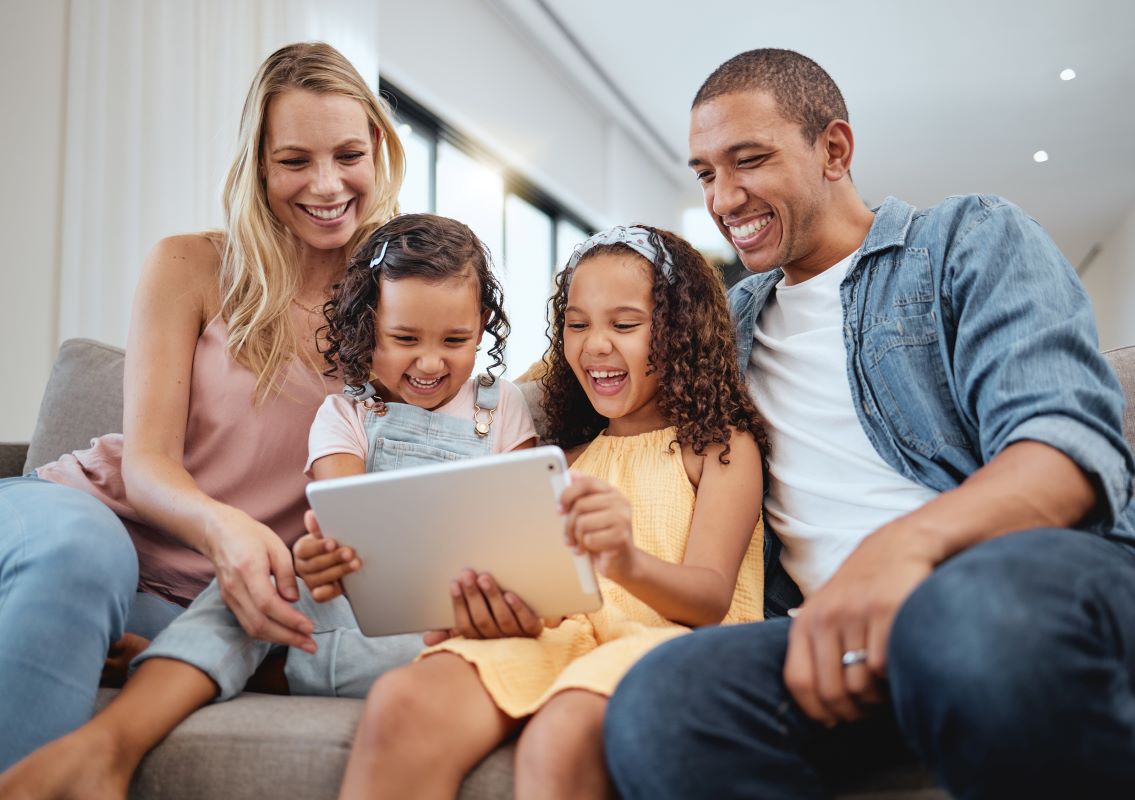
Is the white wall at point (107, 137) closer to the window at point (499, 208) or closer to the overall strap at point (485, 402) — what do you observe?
the window at point (499, 208)

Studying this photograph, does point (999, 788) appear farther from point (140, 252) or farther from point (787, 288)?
point (140, 252)

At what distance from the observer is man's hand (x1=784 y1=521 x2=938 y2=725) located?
0.76 metres

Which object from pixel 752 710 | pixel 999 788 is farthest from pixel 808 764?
pixel 999 788

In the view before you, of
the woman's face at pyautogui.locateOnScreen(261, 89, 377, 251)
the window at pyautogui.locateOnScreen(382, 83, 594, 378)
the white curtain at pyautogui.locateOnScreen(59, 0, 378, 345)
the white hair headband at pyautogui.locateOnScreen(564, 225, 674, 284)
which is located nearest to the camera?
the white hair headband at pyautogui.locateOnScreen(564, 225, 674, 284)

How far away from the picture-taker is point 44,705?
3.09 feet

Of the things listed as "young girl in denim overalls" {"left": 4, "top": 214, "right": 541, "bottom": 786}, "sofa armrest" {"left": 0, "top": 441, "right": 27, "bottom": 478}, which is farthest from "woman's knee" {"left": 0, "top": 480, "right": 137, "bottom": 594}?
"sofa armrest" {"left": 0, "top": 441, "right": 27, "bottom": 478}

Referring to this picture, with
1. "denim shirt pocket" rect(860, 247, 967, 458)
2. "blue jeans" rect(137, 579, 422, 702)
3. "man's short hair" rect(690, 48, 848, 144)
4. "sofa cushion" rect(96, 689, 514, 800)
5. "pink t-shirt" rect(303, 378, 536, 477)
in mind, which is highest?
"man's short hair" rect(690, 48, 848, 144)

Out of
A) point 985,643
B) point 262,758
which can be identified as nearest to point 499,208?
point 262,758

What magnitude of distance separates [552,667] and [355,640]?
27 cm

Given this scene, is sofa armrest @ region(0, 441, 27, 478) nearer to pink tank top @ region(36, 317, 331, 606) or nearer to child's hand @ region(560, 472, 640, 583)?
pink tank top @ region(36, 317, 331, 606)

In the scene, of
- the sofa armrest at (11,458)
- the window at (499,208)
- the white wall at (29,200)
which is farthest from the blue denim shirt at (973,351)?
the window at (499,208)

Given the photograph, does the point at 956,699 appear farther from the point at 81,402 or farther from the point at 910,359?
the point at 81,402

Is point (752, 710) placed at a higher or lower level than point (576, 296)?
lower

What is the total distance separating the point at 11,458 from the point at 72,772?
0.97 m
